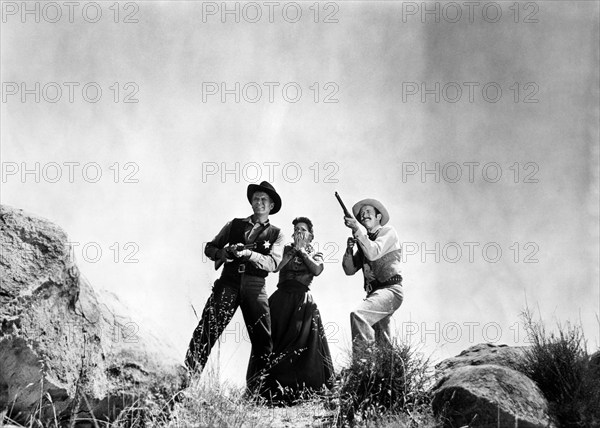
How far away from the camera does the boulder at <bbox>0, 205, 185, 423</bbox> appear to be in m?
5.42

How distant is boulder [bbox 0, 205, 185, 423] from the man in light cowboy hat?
262cm

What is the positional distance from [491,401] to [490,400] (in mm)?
13

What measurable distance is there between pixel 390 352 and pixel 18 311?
383cm

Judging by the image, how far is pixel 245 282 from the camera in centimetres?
852

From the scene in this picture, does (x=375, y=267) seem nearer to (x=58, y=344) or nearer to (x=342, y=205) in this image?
(x=342, y=205)

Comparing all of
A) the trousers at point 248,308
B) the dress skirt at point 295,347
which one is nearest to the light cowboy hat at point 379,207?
the dress skirt at point 295,347

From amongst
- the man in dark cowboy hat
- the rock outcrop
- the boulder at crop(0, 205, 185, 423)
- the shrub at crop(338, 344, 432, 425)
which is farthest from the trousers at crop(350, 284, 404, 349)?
the boulder at crop(0, 205, 185, 423)

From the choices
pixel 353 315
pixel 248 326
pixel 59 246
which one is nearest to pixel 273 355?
pixel 248 326

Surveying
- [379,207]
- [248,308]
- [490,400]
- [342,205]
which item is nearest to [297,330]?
Result: [248,308]

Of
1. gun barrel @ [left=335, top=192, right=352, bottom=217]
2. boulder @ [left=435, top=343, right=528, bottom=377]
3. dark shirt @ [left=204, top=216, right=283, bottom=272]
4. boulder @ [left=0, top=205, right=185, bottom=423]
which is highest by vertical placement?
gun barrel @ [left=335, top=192, right=352, bottom=217]

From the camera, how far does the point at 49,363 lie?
5.54 meters

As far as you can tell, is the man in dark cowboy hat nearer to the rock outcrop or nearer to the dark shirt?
the dark shirt

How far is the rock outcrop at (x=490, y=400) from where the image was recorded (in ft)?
20.4

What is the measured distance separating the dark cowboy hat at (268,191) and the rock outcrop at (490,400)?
137 inches
